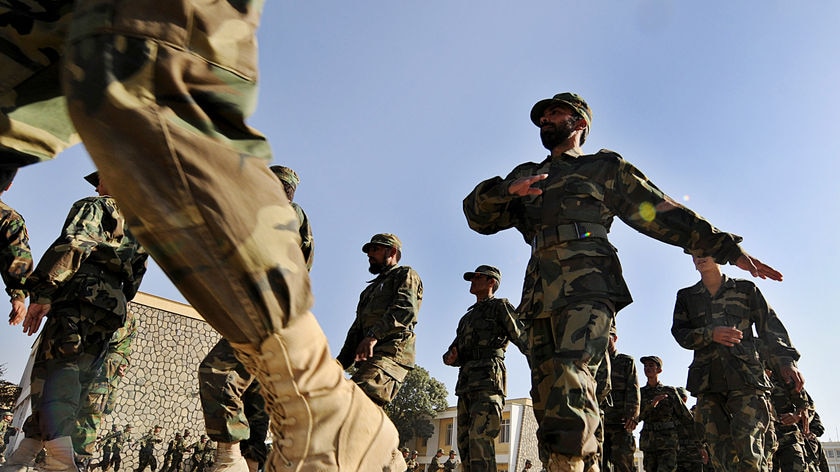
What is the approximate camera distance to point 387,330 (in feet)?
17.4

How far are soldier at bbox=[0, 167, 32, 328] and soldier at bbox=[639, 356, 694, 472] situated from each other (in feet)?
33.0

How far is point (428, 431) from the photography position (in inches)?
1567

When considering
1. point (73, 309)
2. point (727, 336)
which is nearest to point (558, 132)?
point (727, 336)

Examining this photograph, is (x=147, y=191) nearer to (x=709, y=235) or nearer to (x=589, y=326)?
(x=589, y=326)

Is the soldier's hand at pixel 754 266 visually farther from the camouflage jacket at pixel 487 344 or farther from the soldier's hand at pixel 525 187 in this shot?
the camouflage jacket at pixel 487 344

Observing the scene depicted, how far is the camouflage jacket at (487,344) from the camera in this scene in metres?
6.98

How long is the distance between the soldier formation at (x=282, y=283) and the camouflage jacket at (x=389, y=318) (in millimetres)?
21

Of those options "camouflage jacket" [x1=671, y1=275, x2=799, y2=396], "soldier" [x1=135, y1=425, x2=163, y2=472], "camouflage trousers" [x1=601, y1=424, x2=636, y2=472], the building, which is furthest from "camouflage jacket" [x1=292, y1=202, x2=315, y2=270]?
the building

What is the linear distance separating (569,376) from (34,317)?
325cm

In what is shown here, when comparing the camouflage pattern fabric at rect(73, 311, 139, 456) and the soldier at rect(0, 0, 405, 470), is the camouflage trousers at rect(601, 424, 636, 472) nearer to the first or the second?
the camouflage pattern fabric at rect(73, 311, 139, 456)

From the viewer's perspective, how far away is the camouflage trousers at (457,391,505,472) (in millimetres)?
6484

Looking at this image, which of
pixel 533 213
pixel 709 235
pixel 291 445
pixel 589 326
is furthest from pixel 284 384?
pixel 709 235

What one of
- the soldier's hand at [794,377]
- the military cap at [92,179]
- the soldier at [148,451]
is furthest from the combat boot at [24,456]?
the soldier at [148,451]

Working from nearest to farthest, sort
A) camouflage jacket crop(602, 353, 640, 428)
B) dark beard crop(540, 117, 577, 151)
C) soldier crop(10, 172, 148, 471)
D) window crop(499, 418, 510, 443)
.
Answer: soldier crop(10, 172, 148, 471), dark beard crop(540, 117, 577, 151), camouflage jacket crop(602, 353, 640, 428), window crop(499, 418, 510, 443)
